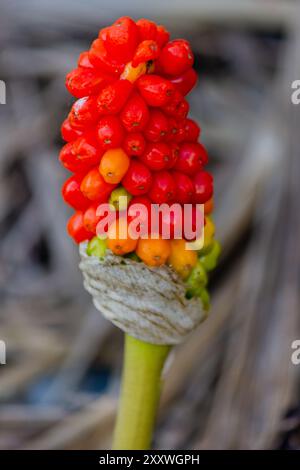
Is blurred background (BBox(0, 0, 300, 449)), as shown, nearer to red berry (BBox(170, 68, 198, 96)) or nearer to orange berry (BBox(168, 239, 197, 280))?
orange berry (BBox(168, 239, 197, 280))

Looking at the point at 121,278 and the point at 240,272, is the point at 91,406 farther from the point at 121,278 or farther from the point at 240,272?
the point at 121,278

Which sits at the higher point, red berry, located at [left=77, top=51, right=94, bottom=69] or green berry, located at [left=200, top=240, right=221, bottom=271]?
red berry, located at [left=77, top=51, right=94, bottom=69]

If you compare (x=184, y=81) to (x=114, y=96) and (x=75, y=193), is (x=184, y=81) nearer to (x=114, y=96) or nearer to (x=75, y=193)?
(x=114, y=96)

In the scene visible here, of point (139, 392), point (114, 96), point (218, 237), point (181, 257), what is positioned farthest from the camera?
point (218, 237)

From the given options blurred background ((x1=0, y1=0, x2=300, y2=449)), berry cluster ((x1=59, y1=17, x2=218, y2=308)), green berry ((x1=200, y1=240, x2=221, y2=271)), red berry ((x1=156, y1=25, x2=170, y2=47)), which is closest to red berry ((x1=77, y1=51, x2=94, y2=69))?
berry cluster ((x1=59, y1=17, x2=218, y2=308))

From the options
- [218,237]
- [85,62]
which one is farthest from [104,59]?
Result: [218,237]

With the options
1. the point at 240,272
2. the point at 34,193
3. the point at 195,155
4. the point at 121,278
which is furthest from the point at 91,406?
the point at 34,193
